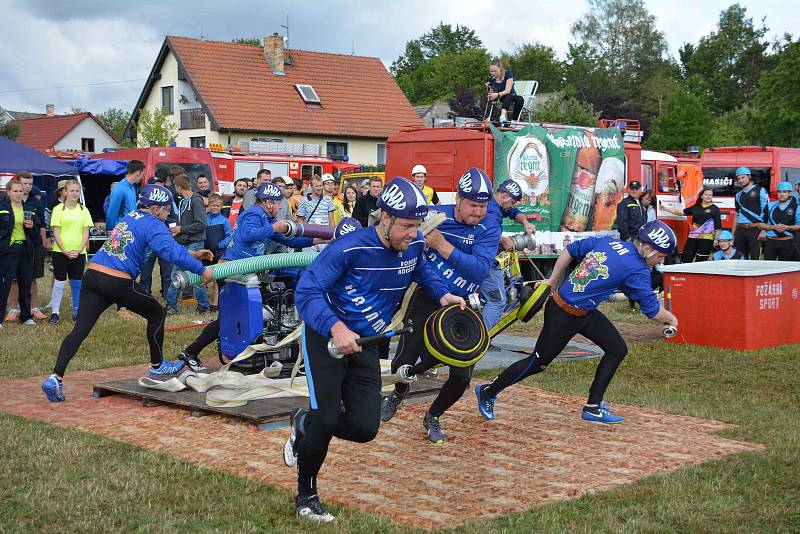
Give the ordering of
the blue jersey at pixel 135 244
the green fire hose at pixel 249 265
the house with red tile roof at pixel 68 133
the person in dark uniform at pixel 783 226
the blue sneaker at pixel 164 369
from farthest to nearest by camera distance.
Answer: the house with red tile roof at pixel 68 133, the person in dark uniform at pixel 783 226, the blue sneaker at pixel 164 369, the green fire hose at pixel 249 265, the blue jersey at pixel 135 244

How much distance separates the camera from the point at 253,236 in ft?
31.2

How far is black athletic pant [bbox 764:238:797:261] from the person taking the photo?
15.7 metres

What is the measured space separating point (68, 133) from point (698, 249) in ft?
176

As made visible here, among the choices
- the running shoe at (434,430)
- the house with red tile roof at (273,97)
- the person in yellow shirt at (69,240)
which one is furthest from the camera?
the house with red tile roof at (273,97)

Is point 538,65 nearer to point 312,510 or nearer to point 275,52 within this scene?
point 275,52

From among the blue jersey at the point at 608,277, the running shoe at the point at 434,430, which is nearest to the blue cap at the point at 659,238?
the blue jersey at the point at 608,277

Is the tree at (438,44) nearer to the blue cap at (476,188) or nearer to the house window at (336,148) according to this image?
the house window at (336,148)

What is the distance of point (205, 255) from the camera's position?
9125 mm

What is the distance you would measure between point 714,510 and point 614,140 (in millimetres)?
14421

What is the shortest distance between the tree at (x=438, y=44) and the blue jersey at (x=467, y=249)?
10083cm

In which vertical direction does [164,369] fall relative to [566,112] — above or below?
below

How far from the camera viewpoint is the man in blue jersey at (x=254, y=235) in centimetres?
954

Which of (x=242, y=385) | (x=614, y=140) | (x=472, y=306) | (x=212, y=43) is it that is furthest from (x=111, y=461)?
(x=212, y=43)

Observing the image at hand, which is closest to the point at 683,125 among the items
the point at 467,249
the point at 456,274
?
the point at 467,249
